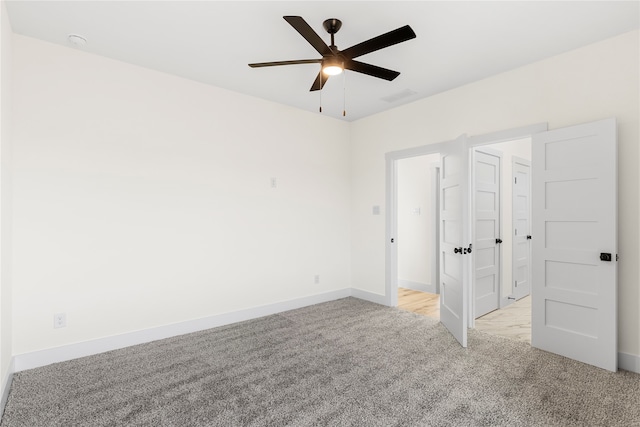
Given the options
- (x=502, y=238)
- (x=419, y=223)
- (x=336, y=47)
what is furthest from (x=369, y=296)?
(x=336, y=47)

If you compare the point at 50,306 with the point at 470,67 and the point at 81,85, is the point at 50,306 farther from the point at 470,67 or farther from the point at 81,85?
the point at 470,67

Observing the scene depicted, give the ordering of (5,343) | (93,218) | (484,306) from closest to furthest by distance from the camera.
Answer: (5,343) < (93,218) < (484,306)

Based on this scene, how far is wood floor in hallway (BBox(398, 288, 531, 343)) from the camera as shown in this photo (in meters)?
3.73

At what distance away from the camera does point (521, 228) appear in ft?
16.6

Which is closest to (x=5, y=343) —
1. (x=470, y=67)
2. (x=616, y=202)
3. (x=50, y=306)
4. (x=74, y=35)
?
(x=50, y=306)

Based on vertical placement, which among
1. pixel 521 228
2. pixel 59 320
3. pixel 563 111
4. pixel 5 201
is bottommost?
pixel 59 320

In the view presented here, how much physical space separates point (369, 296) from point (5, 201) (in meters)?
4.13

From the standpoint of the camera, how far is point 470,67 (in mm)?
3354

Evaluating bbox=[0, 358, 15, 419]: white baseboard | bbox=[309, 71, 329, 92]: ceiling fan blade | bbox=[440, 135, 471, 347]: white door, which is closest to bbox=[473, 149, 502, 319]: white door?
bbox=[440, 135, 471, 347]: white door

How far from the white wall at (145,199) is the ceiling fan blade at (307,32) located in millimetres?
2004

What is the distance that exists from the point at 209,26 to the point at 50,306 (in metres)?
2.69

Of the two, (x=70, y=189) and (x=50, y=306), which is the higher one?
(x=70, y=189)

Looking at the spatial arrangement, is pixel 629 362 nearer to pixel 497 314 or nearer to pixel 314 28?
pixel 497 314

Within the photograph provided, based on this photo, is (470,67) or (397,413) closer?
(397,413)
